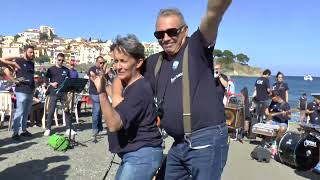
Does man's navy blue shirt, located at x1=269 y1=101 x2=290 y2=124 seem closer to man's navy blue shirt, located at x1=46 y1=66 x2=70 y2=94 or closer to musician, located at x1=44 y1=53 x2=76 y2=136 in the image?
musician, located at x1=44 y1=53 x2=76 y2=136

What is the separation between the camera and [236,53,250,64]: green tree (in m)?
134

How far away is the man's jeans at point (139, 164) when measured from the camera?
127 inches

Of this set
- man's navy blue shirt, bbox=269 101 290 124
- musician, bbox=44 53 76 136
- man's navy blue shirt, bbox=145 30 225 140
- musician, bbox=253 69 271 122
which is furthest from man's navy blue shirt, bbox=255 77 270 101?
man's navy blue shirt, bbox=145 30 225 140

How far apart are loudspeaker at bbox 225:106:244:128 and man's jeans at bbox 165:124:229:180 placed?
29.8 ft

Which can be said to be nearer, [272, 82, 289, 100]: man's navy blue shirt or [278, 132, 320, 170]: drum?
[278, 132, 320, 170]: drum

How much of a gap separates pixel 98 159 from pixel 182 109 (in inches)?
218

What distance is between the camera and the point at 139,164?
3238 millimetres

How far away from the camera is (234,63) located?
443 ft

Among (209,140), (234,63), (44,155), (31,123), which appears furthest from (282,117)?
(234,63)

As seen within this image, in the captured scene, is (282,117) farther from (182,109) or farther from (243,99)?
(182,109)

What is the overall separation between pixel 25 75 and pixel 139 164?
24.0ft

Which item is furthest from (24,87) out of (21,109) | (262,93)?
(262,93)

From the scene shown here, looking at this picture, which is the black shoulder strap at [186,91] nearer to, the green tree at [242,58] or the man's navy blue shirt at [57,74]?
the man's navy blue shirt at [57,74]

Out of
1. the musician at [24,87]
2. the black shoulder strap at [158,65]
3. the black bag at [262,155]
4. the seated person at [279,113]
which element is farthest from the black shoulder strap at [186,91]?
the seated person at [279,113]
